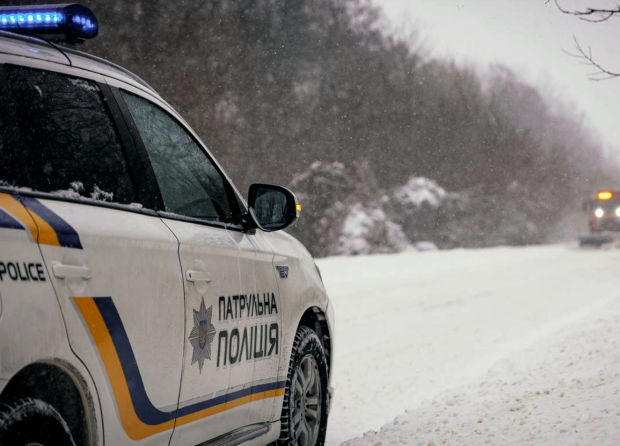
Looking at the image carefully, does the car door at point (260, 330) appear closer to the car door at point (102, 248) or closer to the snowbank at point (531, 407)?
the car door at point (102, 248)

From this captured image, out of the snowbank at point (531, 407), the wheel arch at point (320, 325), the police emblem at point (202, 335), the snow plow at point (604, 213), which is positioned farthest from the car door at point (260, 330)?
the snow plow at point (604, 213)

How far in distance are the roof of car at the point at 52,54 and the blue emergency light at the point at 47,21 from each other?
0.39 ft

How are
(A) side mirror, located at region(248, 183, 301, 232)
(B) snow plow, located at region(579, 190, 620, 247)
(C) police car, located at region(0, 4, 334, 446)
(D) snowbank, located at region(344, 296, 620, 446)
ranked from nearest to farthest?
(C) police car, located at region(0, 4, 334, 446) → (A) side mirror, located at region(248, 183, 301, 232) → (D) snowbank, located at region(344, 296, 620, 446) → (B) snow plow, located at region(579, 190, 620, 247)

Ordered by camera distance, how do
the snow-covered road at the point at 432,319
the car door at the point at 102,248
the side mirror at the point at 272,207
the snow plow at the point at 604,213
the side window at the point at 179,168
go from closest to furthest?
the car door at the point at 102,248, the side window at the point at 179,168, the side mirror at the point at 272,207, the snow-covered road at the point at 432,319, the snow plow at the point at 604,213

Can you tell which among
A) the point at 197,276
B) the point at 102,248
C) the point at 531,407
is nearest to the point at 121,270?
the point at 102,248

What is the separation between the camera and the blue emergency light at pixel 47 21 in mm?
3135

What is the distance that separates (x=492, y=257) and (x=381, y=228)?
4.05m

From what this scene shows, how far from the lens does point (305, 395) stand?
452cm

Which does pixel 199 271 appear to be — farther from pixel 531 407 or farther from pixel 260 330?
pixel 531 407

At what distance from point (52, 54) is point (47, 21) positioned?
13.0 inches

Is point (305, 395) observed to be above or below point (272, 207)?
below

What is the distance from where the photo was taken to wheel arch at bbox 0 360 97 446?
235 centimetres

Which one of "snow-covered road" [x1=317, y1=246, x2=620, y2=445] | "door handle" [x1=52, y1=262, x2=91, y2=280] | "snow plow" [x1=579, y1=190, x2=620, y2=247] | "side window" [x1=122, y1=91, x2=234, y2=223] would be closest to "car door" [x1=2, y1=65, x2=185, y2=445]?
"door handle" [x1=52, y1=262, x2=91, y2=280]

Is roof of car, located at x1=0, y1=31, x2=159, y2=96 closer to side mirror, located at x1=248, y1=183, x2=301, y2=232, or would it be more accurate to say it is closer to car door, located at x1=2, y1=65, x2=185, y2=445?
car door, located at x1=2, y1=65, x2=185, y2=445
